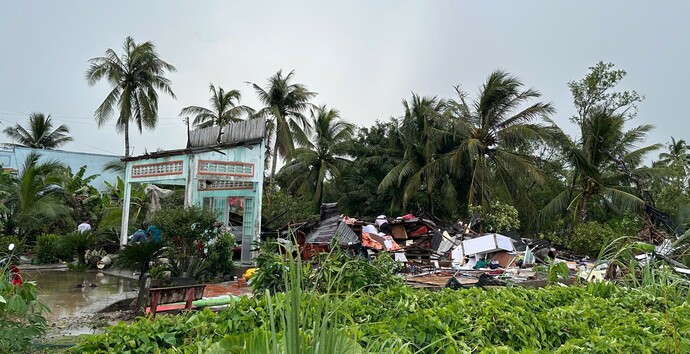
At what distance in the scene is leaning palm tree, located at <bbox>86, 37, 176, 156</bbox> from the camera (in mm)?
25656

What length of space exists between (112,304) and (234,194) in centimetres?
662

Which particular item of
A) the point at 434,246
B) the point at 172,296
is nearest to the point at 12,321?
the point at 172,296

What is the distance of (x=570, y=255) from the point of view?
17297 millimetres

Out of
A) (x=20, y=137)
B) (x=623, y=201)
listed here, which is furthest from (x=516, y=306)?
(x=20, y=137)

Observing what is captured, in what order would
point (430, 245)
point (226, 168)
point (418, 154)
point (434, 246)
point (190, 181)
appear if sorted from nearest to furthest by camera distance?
point (190, 181)
point (226, 168)
point (434, 246)
point (430, 245)
point (418, 154)

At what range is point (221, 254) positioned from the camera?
11.9 metres

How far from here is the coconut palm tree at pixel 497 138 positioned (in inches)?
818

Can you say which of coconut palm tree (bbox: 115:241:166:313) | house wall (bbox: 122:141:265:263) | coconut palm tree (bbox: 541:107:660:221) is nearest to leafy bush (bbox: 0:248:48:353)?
coconut palm tree (bbox: 115:241:166:313)

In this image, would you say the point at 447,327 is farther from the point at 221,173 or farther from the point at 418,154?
the point at 418,154

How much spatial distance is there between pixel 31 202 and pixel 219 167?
677cm

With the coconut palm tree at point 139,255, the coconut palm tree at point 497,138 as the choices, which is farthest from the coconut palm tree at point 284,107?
the coconut palm tree at point 139,255

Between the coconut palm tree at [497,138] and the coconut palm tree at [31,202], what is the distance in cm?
1484

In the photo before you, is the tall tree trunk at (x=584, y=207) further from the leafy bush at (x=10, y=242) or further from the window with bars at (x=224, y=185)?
the leafy bush at (x=10, y=242)

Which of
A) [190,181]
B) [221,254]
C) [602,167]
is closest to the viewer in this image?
[221,254]
